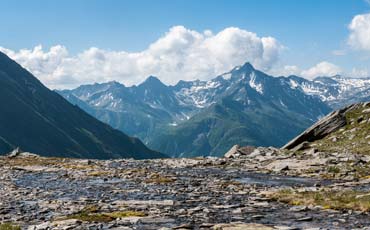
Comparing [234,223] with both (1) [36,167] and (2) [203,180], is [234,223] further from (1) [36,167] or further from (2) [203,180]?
(1) [36,167]

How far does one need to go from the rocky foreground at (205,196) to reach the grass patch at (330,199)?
0.16 feet

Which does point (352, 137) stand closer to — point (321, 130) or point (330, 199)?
point (321, 130)

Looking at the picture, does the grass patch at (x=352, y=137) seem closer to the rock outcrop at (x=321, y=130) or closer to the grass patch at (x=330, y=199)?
the rock outcrop at (x=321, y=130)

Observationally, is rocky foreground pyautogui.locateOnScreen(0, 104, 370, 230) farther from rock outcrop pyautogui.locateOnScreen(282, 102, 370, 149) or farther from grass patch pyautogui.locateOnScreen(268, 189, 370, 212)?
rock outcrop pyautogui.locateOnScreen(282, 102, 370, 149)

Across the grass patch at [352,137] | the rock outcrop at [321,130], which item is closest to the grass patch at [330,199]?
the grass patch at [352,137]

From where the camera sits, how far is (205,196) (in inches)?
1185

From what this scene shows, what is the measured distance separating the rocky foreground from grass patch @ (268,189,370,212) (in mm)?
49

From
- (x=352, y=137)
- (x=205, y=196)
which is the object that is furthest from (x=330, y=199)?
(x=352, y=137)

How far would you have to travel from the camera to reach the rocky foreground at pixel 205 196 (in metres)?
21.2

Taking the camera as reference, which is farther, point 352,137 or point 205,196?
point 352,137

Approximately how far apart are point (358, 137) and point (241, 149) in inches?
713

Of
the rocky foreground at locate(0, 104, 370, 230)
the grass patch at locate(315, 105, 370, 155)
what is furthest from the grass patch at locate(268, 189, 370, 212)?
the grass patch at locate(315, 105, 370, 155)

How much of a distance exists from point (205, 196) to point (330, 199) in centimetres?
769

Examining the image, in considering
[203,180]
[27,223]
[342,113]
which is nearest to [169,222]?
[27,223]
